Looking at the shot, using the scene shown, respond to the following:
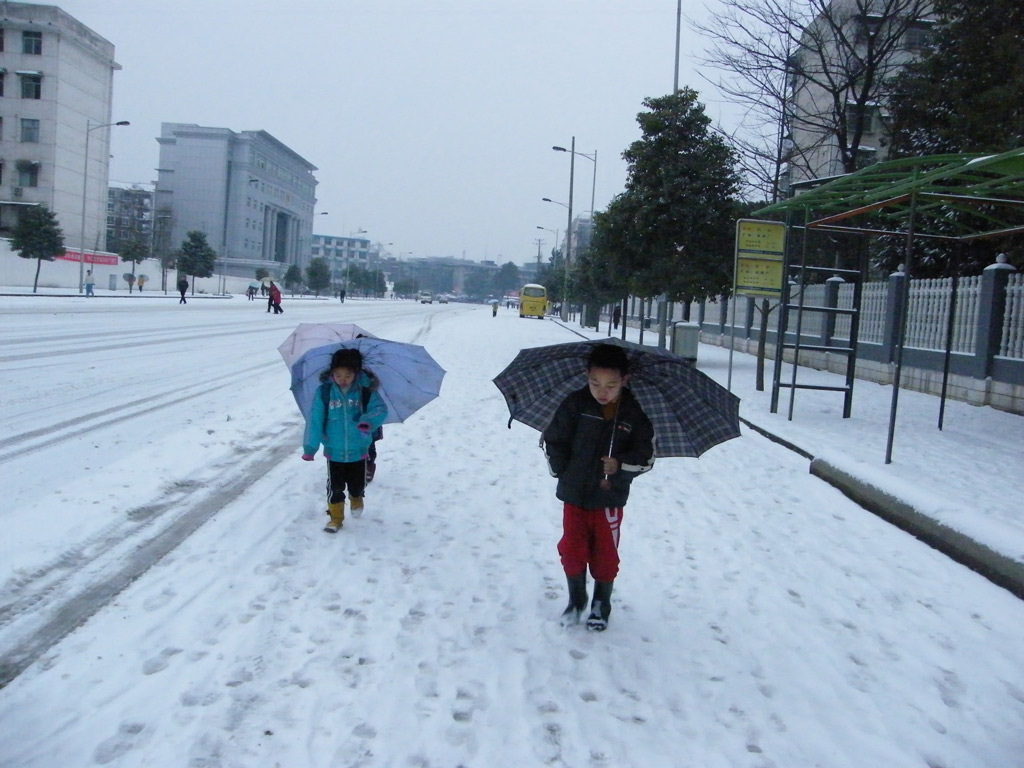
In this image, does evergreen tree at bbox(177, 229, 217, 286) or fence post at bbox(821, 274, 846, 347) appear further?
evergreen tree at bbox(177, 229, 217, 286)

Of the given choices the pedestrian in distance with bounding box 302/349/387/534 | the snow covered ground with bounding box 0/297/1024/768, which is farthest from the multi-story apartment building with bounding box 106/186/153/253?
the pedestrian in distance with bounding box 302/349/387/534

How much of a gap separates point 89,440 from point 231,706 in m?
5.71

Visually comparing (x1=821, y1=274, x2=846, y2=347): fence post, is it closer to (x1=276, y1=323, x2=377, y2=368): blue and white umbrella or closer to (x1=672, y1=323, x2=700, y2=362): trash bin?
(x1=672, y1=323, x2=700, y2=362): trash bin

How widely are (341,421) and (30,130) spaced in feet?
242

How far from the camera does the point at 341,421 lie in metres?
6.00

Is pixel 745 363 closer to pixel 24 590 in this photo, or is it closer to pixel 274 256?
pixel 24 590

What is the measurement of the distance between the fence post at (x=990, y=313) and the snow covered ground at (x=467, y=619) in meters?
5.03

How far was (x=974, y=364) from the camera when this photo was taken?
44.7 ft

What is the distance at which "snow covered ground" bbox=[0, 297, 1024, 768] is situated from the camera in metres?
3.42

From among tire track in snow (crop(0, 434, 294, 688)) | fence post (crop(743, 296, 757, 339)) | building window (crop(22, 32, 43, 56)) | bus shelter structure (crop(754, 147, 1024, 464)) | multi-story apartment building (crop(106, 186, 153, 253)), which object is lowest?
tire track in snow (crop(0, 434, 294, 688))

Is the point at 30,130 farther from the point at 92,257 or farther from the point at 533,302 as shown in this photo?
the point at 533,302

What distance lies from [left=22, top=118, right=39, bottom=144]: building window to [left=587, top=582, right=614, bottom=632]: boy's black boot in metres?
75.1

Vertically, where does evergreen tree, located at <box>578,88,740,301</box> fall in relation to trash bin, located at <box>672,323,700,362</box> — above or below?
above

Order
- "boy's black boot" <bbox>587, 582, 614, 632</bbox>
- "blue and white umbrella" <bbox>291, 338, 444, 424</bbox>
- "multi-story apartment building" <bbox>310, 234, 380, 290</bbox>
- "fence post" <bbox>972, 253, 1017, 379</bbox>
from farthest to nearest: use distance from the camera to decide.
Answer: "multi-story apartment building" <bbox>310, 234, 380, 290</bbox>
"fence post" <bbox>972, 253, 1017, 379</bbox>
"blue and white umbrella" <bbox>291, 338, 444, 424</bbox>
"boy's black boot" <bbox>587, 582, 614, 632</bbox>
